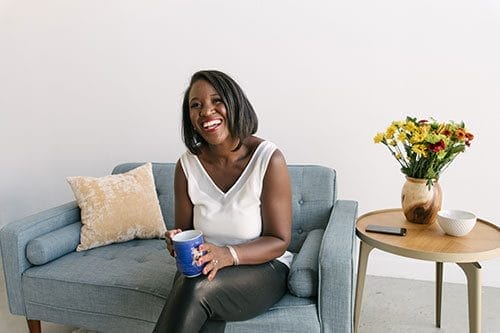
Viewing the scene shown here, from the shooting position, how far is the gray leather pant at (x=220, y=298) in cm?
115

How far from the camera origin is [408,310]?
1996 mm

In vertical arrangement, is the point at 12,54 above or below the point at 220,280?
above

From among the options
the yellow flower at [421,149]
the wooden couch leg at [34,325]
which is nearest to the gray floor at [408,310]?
the wooden couch leg at [34,325]

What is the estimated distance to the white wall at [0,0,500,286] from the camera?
2.04 meters

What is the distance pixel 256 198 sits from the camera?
1400 mm

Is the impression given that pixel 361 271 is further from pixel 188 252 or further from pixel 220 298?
pixel 188 252

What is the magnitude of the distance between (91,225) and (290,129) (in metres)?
1.14

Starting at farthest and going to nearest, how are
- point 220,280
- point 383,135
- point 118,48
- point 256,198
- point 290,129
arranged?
point 118,48, point 290,129, point 383,135, point 256,198, point 220,280

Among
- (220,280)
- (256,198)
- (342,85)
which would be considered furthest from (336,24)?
(220,280)

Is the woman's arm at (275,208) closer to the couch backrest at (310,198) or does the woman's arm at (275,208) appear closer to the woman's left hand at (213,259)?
the woman's left hand at (213,259)

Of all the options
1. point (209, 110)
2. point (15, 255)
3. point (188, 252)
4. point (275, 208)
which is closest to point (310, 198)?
point (275, 208)

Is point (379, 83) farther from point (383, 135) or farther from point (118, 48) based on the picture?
point (118, 48)

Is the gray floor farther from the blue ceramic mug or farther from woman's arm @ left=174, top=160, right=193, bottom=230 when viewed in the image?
the blue ceramic mug

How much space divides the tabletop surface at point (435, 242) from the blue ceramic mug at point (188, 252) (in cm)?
71
